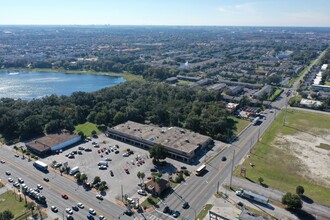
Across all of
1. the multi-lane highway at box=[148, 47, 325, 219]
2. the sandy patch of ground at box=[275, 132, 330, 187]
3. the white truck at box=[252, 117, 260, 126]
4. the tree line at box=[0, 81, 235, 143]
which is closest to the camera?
the multi-lane highway at box=[148, 47, 325, 219]

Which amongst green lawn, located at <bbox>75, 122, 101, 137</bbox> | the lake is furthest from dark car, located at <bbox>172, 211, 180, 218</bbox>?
the lake

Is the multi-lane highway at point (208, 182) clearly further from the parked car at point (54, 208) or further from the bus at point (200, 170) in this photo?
the parked car at point (54, 208)

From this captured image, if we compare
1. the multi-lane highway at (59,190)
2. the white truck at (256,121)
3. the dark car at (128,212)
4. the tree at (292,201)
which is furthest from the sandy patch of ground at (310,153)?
the multi-lane highway at (59,190)

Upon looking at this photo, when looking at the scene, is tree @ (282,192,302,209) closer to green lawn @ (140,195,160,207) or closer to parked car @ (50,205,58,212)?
green lawn @ (140,195,160,207)

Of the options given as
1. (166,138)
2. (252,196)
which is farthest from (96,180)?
(252,196)

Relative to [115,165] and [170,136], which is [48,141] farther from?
[170,136]
